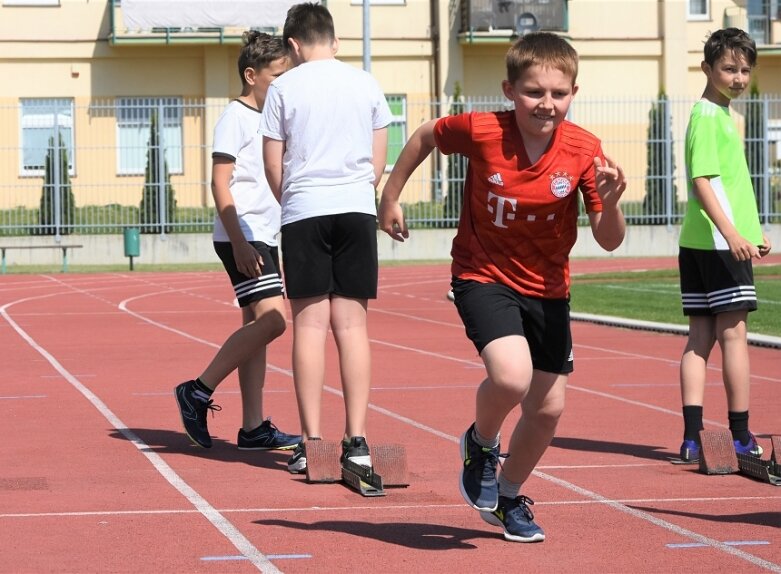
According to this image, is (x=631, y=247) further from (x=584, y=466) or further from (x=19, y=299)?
(x=584, y=466)

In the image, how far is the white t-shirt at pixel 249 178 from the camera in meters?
7.97

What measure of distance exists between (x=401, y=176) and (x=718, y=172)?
7.48 feet

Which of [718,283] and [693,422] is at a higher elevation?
[718,283]

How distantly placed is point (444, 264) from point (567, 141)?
85.5 feet

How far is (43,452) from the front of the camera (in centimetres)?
795

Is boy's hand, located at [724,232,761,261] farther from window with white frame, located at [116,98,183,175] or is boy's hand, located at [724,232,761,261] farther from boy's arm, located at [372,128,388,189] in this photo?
window with white frame, located at [116,98,183,175]

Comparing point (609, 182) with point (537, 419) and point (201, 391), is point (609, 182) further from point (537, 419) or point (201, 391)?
point (201, 391)

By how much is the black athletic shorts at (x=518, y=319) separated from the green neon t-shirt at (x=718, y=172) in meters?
2.05

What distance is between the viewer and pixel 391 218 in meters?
5.86

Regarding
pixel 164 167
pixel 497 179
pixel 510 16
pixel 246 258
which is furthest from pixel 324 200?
pixel 510 16

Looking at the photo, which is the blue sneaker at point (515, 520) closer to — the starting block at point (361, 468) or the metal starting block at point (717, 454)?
the starting block at point (361, 468)

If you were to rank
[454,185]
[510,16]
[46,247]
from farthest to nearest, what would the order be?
[510,16] → [454,185] → [46,247]

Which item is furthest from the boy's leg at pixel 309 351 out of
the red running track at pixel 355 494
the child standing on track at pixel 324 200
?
the red running track at pixel 355 494

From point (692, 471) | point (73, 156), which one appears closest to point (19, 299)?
point (73, 156)
